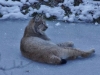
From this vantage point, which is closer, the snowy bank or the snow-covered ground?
the snow-covered ground

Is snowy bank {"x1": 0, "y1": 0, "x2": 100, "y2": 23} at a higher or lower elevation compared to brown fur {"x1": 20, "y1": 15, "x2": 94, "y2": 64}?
lower

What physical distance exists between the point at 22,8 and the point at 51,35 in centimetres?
150

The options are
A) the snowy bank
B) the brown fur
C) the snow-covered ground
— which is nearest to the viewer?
the snow-covered ground

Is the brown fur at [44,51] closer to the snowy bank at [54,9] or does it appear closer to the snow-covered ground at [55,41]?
the snow-covered ground at [55,41]

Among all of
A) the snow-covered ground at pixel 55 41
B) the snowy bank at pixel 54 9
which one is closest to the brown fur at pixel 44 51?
the snow-covered ground at pixel 55 41

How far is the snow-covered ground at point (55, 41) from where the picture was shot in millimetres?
5617

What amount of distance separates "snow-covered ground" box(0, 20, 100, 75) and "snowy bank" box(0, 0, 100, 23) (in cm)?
20

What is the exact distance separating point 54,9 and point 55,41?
1.47 metres

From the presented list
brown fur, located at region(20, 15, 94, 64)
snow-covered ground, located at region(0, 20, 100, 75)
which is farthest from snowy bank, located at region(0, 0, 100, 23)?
brown fur, located at region(20, 15, 94, 64)

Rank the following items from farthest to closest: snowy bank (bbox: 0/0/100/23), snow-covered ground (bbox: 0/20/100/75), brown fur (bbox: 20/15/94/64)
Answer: snowy bank (bbox: 0/0/100/23) → brown fur (bbox: 20/15/94/64) → snow-covered ground (bbox: 0/20/100/75)

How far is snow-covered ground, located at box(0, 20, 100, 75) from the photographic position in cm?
562

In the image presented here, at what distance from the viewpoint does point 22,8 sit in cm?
833

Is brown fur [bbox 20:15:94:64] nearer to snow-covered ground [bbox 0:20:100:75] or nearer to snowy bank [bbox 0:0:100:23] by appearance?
snow-covered ground [bbox 0:20:100:75]

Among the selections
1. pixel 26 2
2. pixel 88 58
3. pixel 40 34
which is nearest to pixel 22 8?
pixel 26 2
